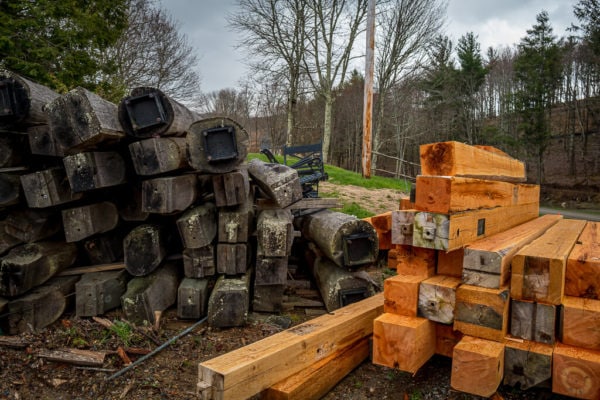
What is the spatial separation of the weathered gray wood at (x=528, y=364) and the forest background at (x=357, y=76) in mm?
8857

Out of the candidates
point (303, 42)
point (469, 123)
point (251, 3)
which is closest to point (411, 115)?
point (469, 123)

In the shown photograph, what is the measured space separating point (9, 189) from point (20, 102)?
2.51 feet

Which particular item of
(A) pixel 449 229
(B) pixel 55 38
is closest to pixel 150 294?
(A) pixel 449 229

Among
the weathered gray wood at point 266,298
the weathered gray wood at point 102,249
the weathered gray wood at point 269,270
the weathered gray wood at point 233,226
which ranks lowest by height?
the weathered gray wood at point 266,298

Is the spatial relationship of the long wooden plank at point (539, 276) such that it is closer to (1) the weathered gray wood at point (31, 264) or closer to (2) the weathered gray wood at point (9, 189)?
(1) the weathered gray wood at point (31, 264)

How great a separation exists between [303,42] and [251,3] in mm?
2979

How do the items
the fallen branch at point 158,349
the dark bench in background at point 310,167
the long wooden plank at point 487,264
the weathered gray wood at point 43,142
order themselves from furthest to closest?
the dark bench in background at point 310,167
the weathered gray wood at point 43,142
the fallen branch at point 158,349
the long wooden plank at point 487,264

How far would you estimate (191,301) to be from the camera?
3318mm

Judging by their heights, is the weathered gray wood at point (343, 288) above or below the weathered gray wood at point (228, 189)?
below

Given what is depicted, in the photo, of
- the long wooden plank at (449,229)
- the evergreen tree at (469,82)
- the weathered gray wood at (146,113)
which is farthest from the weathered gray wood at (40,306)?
the evergreen tree at (469,82)

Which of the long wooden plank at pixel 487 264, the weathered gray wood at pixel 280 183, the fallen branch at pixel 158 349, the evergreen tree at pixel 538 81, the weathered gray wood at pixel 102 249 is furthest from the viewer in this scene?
the evergreen tree at pixel 538 81

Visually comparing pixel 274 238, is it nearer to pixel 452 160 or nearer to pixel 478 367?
pixel 452 160

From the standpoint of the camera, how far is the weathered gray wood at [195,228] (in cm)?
329

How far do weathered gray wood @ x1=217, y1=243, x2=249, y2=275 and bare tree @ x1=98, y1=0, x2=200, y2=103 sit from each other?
39.0 feet
